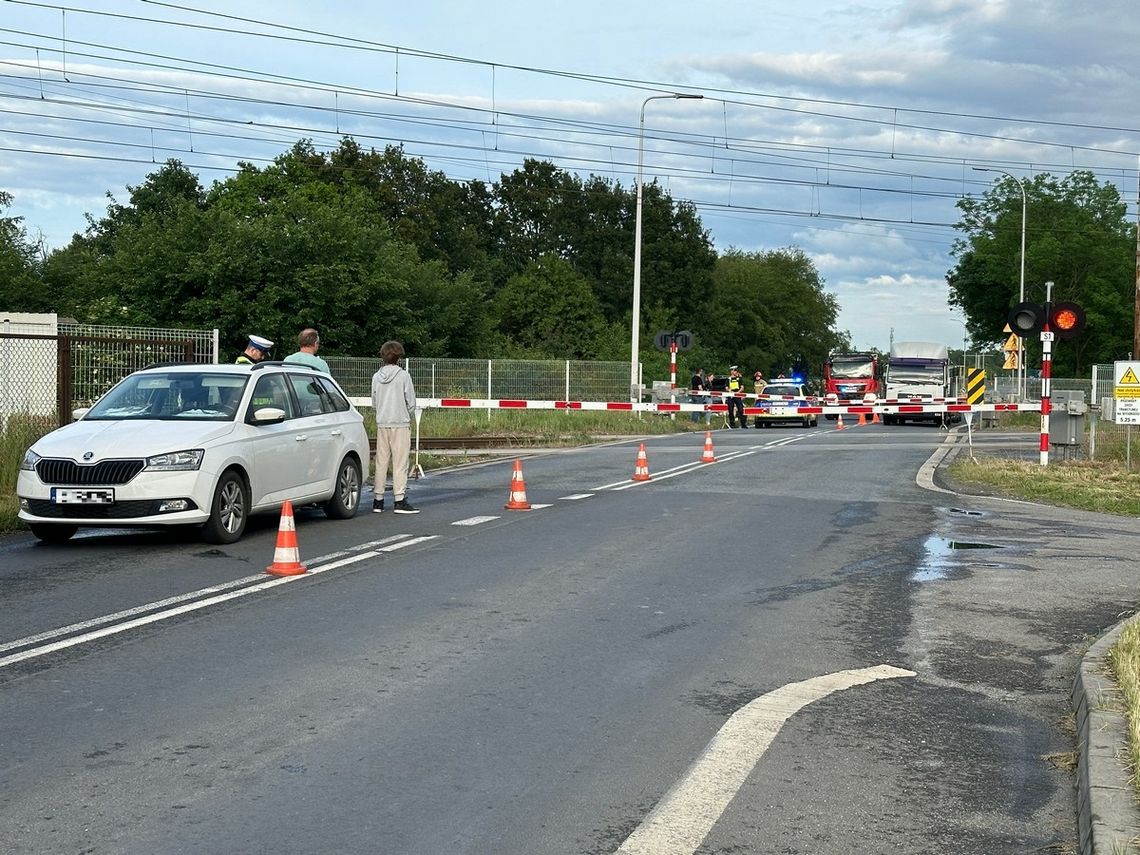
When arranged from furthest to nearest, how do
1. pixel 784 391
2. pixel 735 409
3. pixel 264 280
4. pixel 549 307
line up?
pixel 549 307 → pixel 784 391 → pixel 735 409 → pixel 264 280

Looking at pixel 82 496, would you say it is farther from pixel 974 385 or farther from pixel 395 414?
pixel 974 385

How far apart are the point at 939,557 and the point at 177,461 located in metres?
6.73

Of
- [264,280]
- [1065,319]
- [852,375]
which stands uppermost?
[264,280]

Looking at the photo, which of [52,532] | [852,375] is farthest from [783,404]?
[52,532]

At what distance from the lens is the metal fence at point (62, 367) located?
17688 mm

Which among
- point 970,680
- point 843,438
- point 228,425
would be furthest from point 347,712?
A: point 843,438

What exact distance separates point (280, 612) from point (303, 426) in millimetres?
5228

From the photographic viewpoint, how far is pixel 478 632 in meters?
8.88

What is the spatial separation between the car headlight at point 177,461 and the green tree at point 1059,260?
6552 cm

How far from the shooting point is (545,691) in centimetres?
732

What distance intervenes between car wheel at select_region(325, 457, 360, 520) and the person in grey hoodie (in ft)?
1.13

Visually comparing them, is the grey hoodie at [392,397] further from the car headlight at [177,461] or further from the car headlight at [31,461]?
the car headlight at [31,461]

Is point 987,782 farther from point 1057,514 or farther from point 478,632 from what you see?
point 1057,514

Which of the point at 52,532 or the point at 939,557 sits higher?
the point at 52,532
